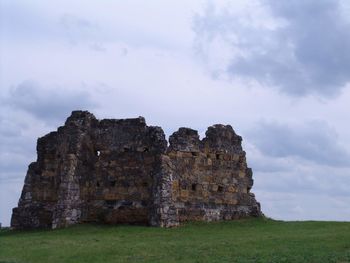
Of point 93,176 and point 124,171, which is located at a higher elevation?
point 124,171

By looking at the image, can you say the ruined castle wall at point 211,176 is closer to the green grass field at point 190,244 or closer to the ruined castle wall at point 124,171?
Result: the ruined castle wall at point 124,171

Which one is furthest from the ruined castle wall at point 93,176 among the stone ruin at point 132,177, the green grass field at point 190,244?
the green grass field at point 190,244

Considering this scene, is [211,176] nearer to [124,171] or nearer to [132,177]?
[132,177]

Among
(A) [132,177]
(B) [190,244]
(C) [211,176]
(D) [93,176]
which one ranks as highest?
(C) [211,176]

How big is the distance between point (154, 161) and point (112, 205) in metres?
3.37

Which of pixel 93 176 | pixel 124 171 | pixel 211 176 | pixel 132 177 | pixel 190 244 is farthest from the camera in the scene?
pixel 211 176

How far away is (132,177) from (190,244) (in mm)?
9568

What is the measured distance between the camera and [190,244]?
21469 mm

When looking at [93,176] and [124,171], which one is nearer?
[124,171]

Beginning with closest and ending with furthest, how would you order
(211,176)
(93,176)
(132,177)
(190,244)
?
(190,244) < (132,177) < (93,176) < (211,176)

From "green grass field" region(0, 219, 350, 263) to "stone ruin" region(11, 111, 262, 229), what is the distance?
1.49 meters

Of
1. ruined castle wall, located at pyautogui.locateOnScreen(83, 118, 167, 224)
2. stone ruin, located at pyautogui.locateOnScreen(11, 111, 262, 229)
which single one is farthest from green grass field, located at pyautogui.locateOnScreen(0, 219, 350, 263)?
ruined castle wall, located at pyautogui.locateOnScreen(83, 118, 167, 224)

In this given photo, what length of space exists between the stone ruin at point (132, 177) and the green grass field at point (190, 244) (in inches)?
58.6

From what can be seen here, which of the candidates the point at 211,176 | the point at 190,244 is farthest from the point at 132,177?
the point at 190,244
